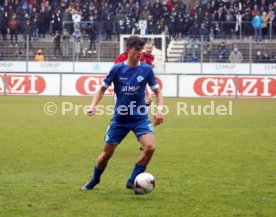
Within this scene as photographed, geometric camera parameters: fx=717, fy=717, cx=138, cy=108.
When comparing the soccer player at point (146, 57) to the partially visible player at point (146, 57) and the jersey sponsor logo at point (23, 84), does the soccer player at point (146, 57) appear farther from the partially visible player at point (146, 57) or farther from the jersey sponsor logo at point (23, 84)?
the jersey sponsor logo at point (23, 84)

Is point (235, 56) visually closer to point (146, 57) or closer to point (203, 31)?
point (203, 31)

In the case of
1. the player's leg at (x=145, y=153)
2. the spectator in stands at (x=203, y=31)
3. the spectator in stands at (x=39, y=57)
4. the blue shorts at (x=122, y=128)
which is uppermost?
the spectator in stands at (x=203, y=31)

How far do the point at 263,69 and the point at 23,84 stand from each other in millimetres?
11773

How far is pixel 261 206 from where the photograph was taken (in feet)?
28.7

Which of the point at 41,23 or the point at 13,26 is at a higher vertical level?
the point at 41,23

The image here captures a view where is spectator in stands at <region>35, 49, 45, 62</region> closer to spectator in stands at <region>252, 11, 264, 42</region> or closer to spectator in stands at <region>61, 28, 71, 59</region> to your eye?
spectator in stands at <region>61, 28, 71, 59</region>

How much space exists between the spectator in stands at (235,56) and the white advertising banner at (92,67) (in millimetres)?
6048

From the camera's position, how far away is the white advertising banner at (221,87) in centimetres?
3209

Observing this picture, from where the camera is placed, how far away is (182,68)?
36.1 metres

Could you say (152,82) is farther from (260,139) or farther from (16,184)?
(260,139)

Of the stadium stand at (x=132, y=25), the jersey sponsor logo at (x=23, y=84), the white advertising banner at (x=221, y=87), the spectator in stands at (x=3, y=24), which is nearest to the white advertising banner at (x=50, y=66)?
the stadium stand at (x=132, y=25)

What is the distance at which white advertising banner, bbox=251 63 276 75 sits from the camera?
116 ft

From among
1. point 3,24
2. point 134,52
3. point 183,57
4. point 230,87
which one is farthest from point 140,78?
point 3,24

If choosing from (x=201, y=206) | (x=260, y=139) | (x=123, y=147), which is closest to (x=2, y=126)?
(x=123, y=147)
